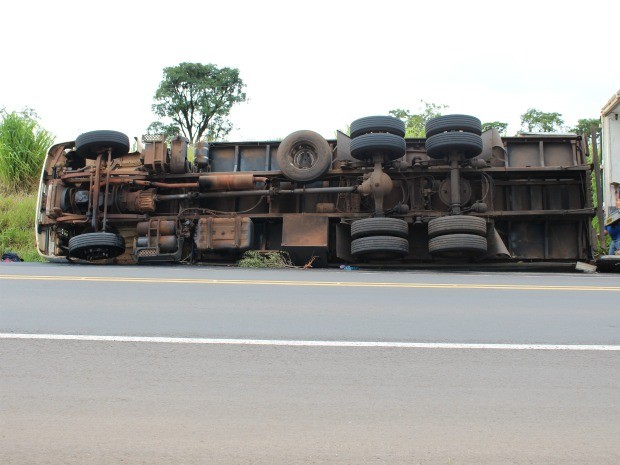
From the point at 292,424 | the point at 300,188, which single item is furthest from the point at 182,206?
the point at 292,424

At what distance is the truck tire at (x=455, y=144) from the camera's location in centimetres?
1098

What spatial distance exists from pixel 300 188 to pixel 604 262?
211 inches

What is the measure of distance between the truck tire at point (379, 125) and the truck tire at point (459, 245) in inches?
80.0

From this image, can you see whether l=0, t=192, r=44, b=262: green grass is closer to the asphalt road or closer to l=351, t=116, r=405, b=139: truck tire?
l=351, t=116, r=405, b=139: truck tire

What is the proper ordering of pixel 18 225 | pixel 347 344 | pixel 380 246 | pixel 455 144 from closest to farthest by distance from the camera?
pixel 347 344, pixel 380 246, pixel 455 144, pixel 18 225

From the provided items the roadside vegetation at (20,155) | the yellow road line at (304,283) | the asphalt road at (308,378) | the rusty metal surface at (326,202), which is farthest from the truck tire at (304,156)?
the roadside vegetation at (20,155)

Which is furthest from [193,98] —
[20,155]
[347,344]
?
[347,344]

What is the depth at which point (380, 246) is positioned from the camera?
34.9ft

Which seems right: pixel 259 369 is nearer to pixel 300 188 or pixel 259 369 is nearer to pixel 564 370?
pixel 564 370

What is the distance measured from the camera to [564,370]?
4809 mm

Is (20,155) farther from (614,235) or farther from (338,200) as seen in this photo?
(614,235)

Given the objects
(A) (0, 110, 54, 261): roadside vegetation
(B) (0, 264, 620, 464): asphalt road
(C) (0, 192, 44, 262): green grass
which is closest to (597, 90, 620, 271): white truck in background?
(B) (0, 264, 620, 464): asphalt road

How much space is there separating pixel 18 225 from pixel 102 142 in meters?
5.23

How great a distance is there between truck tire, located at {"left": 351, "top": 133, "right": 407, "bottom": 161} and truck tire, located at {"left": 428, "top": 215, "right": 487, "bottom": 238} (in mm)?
1453
